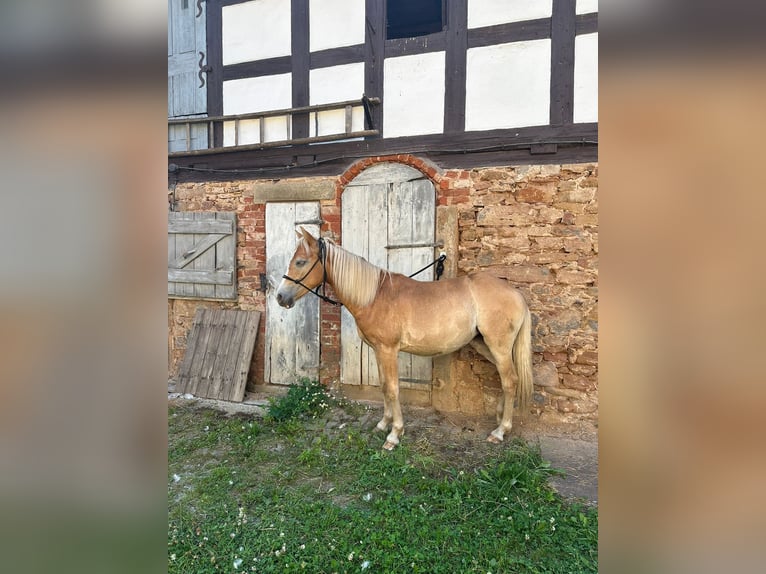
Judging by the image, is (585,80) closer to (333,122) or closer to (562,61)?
(562,61)

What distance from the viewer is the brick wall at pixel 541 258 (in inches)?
144

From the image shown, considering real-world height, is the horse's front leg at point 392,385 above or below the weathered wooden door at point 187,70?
below

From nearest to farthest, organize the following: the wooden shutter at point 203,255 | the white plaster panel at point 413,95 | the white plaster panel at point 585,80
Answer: the white plaster panel at point 585,80 < the white plaster panel at point 413,95 < the wooden shutter at point 203,255

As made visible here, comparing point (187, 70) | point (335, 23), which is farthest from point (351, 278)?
point (187, 70)

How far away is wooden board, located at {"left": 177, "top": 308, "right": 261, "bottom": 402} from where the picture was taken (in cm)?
470

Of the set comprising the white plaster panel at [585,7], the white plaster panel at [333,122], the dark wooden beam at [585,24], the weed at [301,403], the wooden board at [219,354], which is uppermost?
the white plaster panel at [585,7]

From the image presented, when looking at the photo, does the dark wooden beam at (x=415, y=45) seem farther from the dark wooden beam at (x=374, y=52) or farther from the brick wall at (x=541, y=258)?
the brick wall at (x=541, y=258)

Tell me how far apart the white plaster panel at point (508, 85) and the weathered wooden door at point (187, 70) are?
11.3 feet

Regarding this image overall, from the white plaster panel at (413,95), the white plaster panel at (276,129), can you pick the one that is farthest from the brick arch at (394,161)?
the white plaster panel at (276,129)
